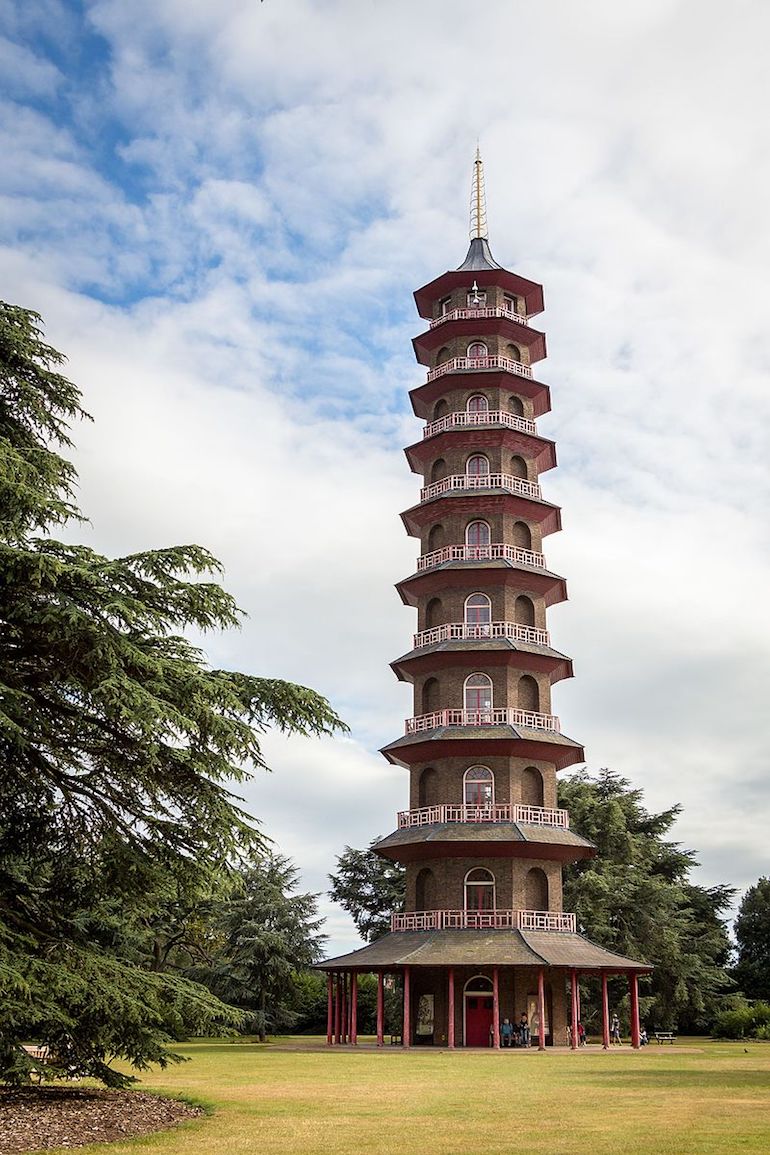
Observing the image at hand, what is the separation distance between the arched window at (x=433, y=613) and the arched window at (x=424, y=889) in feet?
29.1

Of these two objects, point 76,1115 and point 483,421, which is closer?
point 76,1115

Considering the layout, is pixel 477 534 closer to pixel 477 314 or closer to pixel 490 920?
pixel 477 314

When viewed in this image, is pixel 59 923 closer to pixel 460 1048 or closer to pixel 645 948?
pixel 460 1048

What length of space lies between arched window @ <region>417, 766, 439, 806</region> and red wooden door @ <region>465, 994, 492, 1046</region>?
6480 millimetres

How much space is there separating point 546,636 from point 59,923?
28468 millimetres

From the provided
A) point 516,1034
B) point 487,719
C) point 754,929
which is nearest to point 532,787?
point 487,719

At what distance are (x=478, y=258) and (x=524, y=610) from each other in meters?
15.6

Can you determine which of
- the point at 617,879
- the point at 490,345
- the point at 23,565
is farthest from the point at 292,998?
the point at 23,565

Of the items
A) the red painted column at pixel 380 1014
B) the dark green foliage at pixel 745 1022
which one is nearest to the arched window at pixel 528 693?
the red painted column at pixel 380 1014

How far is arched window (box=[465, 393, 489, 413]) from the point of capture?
147ft

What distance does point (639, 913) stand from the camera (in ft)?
166

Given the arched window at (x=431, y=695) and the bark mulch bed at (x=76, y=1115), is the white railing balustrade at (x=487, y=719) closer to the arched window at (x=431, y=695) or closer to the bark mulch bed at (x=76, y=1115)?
the arched window at (x=431, y=695)

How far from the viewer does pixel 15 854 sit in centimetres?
1603

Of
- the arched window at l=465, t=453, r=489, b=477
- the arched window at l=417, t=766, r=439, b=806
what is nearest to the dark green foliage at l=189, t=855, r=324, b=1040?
the arched window at l=417, t=766, r=439, b=806
